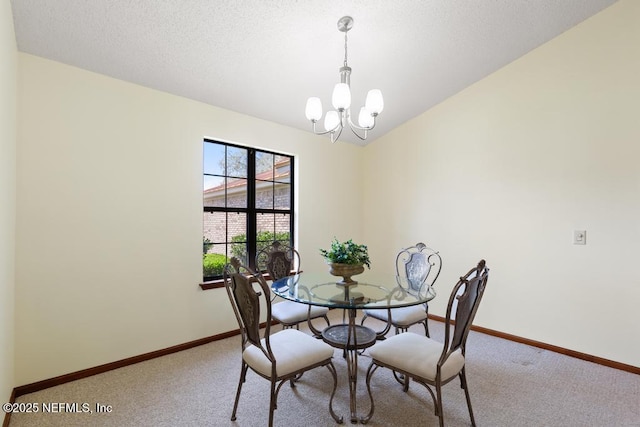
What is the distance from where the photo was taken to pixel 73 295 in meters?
2.37

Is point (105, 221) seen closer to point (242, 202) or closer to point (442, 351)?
point (242, 202)

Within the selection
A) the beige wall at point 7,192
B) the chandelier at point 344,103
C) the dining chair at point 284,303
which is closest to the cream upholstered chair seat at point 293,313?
the dining chair at point 284,303

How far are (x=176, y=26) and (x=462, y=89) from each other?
297cm

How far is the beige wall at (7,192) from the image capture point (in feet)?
5.45

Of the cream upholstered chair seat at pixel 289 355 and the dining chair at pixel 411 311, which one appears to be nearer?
the cream upholstered chair seat at pixel 289 355

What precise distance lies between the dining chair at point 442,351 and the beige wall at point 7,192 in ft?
7.03

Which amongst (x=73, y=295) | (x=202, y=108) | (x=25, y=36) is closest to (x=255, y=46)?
(x=202, y=108)

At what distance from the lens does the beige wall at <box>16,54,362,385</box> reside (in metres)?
2.21

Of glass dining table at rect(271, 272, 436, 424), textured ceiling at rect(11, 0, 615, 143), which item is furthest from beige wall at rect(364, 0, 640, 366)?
glass dining table at rect(271, 272, 436, 424)

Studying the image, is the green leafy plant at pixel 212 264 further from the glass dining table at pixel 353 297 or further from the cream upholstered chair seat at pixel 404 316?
the cream upholstered chair seat at pixel 404 316

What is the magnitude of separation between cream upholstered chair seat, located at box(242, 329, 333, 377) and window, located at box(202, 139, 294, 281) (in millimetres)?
1512

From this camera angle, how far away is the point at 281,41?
8.14 feet

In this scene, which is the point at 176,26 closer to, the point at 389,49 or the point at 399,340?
the point at 389,49

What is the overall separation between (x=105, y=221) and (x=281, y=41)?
199 centimetres
